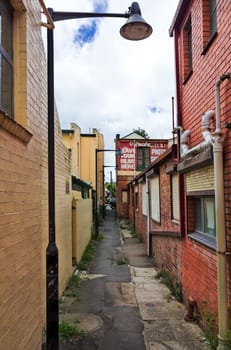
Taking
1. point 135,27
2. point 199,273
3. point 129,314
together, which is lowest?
point 129,314

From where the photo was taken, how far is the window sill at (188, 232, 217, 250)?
16.5 feet

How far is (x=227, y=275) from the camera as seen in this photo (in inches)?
170

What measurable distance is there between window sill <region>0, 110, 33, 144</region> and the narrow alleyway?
10.6 ft

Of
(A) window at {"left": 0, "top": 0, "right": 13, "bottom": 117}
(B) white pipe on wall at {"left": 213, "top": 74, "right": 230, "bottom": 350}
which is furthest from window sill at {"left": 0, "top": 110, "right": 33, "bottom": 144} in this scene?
(B) white pipe on wall at {"left": 213, "top": 74, "right": 230, "bottom": 350}

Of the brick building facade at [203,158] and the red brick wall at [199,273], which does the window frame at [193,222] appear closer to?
the brick building facade at [203,158]

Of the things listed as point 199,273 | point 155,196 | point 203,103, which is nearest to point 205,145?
point 203,103

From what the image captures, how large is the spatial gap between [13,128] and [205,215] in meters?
3.87

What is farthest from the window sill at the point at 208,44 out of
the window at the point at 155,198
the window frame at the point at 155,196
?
the window at the point at 155,198

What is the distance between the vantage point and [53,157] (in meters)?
3.99

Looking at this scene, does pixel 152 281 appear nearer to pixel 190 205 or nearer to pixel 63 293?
pixel 63 293

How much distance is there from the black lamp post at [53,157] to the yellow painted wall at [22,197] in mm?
233

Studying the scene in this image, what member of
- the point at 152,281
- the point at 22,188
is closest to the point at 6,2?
the point at 22,188

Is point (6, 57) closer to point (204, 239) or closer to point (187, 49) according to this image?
point (204, 239)

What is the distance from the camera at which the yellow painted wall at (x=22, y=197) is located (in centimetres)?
300
